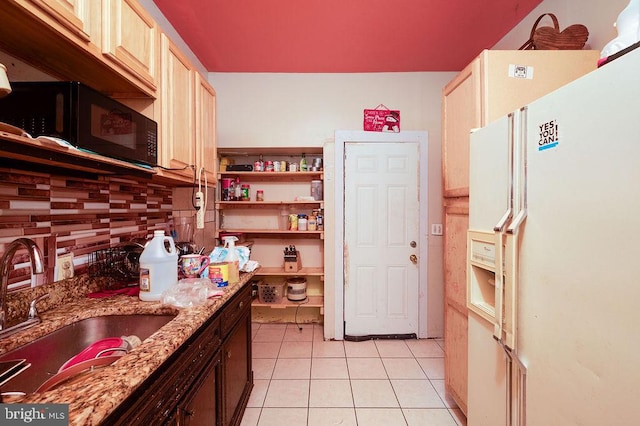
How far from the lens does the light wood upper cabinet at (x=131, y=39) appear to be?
1.06m

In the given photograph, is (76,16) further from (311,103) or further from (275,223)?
(275,223)

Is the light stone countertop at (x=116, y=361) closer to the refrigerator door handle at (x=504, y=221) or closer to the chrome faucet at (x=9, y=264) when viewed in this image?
the chrome faucet at (x=9, y=264)

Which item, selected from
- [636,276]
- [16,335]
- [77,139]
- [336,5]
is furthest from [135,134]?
[636,276]

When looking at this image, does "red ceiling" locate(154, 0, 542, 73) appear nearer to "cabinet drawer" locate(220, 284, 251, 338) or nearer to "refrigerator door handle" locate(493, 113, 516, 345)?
"refrigerator door handle" locate(493, 113, 516, 345)

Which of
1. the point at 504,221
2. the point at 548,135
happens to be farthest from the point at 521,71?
the point at 504,221

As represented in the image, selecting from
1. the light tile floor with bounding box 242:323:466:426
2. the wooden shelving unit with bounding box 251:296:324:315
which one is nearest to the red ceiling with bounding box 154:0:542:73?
the wooden shelving unit with bounding box 251:296:324:315

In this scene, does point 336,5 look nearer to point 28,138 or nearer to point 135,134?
point 135,134

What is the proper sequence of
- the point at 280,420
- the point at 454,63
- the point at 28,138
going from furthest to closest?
the point at 454,63 → the point at 280,420 → the point at 28,138

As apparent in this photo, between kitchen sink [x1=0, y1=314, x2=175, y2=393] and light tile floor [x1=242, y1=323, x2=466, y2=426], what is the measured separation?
0.99 meters

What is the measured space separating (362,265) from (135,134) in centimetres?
219

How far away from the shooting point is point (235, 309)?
150 centimetres

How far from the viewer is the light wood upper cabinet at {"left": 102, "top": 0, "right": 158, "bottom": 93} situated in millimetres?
1057

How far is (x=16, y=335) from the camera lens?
89 cm

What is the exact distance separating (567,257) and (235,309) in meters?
1.50
